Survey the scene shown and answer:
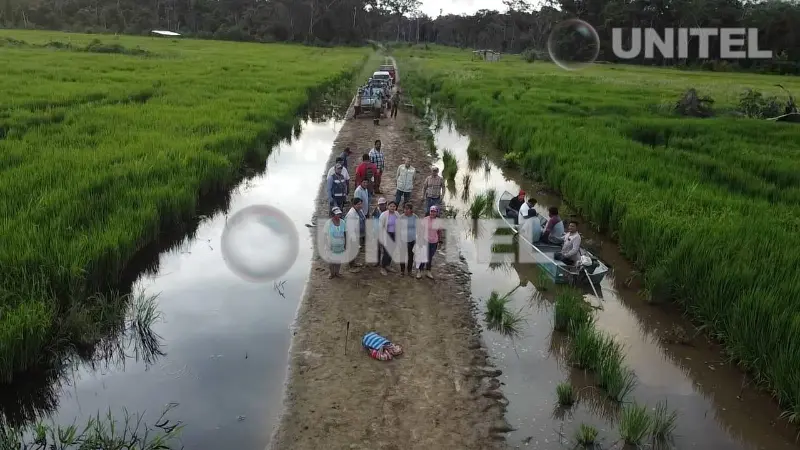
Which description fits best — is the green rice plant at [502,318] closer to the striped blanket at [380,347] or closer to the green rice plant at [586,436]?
the striped blanket at [380,347]

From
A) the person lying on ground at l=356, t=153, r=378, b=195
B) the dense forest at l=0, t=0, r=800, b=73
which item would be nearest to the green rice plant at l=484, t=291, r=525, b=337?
the person lying on ground at l=356, t=153, r=378, b=195

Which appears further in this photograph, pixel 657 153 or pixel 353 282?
pixel 657 153

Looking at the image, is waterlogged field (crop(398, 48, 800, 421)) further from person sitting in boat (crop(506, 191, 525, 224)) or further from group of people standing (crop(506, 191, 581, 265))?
person sitting in boat (crop(506, 191, 525, 224))

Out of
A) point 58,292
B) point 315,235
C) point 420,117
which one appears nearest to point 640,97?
point 420,117

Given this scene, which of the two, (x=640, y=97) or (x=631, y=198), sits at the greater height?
(x=640, y=97)

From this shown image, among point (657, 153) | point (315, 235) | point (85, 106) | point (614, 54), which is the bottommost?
point (315, 235)

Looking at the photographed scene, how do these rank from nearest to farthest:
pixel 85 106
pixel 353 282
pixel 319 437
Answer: pixel 319 437 → pixel 353 282 → pixel 85 106

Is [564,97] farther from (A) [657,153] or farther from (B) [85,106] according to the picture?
(B) [85,106]
